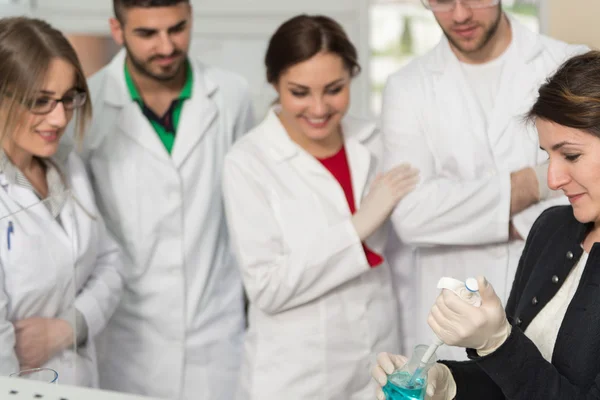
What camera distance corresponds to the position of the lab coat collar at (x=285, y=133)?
1.99 m

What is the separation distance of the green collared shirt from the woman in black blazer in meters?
1.08

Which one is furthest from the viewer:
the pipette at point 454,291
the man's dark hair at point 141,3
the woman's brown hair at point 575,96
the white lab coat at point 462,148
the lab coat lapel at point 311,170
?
the man's dark hair at point 141,3

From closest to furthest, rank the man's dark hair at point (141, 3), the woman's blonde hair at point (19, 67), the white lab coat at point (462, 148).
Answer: the woman's blonde hair at point (19, 67) → the white lab coat at point (462, 148) → the man's dark hair at point (141, 3)

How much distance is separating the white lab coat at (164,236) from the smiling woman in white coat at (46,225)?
135 millimetres

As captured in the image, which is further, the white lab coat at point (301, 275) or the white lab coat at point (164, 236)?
the white lab coat at point (164, 236)

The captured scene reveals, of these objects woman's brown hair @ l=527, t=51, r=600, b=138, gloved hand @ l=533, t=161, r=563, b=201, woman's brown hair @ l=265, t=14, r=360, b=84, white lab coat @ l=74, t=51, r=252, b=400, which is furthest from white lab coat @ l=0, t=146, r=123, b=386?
gloved hand @ l=533, t=161, r=563, b=201

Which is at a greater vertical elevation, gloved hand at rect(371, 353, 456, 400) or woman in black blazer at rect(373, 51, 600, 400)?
woman in black blazer at rect(373, 51, 600, 400)

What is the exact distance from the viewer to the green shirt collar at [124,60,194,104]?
2203 millimetres

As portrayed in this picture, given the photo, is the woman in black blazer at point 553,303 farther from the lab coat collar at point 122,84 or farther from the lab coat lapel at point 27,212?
the lab coat collar at point 122,84

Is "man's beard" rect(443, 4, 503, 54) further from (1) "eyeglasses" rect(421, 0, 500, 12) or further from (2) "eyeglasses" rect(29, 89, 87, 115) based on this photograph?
(2) "eyeglasses" rect(29, 89, 87, 115)

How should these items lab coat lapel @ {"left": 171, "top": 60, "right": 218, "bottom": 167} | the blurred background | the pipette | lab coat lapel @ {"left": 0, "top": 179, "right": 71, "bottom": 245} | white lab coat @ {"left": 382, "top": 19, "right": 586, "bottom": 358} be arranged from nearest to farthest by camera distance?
the pipette → lab coat lapel @ {"left": 0, "top": 179, "right": 71, "bottom": 245} → white lab coat @ {"left": 382, "top": 19, "right": 586, "bottom": 358} → lab coat lapel @ {"left": 171, "top": 60, "right": 218, "bottom": 167} → the blurred background

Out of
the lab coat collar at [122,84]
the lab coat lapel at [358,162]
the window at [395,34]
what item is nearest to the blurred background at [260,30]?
the window at [395,34]

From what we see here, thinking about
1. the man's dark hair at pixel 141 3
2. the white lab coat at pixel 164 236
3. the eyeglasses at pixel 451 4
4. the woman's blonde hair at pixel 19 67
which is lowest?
the white lab coat at pixel 164 236

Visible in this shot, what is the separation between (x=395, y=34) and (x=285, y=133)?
1286 mm
